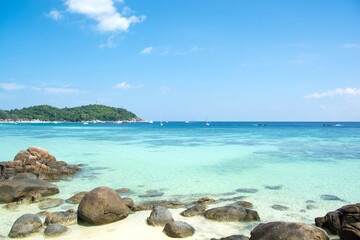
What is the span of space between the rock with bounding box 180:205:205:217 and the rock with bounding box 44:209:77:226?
270 centimetres

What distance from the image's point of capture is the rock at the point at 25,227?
202 inches

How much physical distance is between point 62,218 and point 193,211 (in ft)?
10.6

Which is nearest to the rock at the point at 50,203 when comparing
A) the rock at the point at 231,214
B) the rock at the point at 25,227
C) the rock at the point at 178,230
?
the rock at the point at 25,227

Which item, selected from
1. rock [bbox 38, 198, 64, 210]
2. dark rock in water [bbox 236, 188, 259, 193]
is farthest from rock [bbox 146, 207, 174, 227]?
dark rock in water [bbox 236, 188, 259, 193]

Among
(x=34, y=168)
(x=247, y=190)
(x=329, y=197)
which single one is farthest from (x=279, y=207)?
(x=34, y=168)

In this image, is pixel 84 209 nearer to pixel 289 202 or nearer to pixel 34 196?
pixel 34 196

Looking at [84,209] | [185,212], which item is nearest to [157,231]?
[185,212]

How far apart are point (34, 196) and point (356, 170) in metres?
14.8

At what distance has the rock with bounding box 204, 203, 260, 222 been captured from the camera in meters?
6.06

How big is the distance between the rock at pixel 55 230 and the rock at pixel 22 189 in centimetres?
289

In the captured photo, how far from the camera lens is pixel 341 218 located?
5168 millimetres

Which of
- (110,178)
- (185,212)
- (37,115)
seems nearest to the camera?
(185,212)

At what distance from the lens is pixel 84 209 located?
5.82 m

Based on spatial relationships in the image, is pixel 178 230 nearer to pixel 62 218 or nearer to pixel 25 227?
pixel 62 218
